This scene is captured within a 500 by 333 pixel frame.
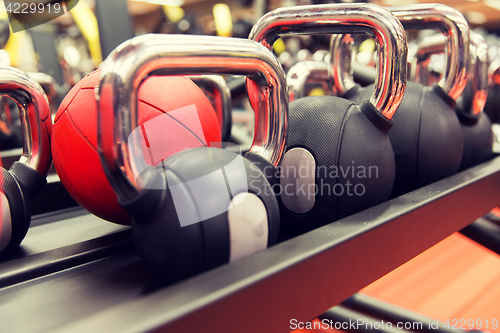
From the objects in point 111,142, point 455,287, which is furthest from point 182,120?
point 455,287

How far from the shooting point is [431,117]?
0.62 m

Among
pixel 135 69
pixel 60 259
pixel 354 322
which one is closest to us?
pixel 135 69

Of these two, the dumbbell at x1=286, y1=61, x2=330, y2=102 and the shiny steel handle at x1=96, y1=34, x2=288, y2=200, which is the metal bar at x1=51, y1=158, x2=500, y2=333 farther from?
the dumbbell at x1=286, y1=61, x2=330, y2=102

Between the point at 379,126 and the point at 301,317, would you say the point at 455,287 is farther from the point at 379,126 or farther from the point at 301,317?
the point at 301,317

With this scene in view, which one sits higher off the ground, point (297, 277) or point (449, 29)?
point (449, 29)

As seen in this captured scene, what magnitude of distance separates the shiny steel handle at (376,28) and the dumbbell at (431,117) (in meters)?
0.12

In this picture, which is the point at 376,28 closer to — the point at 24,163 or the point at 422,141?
the point at 422,141

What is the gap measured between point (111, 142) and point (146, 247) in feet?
0.36

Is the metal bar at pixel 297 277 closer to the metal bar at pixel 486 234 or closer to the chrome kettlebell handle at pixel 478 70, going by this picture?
the chrome kettlebell handle at pixel 478 70

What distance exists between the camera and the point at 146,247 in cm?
35

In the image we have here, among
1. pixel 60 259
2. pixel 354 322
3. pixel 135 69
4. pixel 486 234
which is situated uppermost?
pixel 135 69

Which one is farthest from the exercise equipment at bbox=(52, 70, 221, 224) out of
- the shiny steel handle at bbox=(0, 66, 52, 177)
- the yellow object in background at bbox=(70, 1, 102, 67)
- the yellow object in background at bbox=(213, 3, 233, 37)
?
the yellow object in background at bbox=(213, 3, 233, 37)

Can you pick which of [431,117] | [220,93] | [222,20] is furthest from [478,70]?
[222,20]

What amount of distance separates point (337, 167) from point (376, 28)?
7.5 inches
